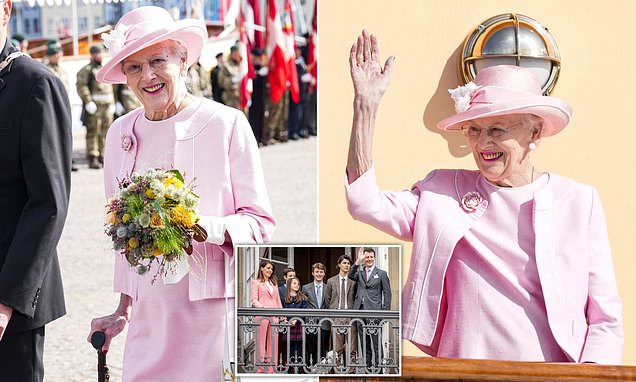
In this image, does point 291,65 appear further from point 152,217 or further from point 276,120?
point 152,217

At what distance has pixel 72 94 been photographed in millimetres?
21359

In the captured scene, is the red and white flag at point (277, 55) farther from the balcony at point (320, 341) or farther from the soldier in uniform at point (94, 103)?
the balcony at point (320, 341)

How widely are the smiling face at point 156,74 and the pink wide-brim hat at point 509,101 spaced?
31.8 inches

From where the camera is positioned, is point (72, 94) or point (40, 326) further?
point (72, 94)

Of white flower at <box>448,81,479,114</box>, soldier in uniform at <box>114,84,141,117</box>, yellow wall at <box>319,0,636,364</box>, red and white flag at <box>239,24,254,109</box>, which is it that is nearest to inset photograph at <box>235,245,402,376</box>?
white flower at <box>448,81,479,114</box>

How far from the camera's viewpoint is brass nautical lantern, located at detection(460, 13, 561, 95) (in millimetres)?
3943

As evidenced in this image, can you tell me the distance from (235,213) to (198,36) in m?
0.56

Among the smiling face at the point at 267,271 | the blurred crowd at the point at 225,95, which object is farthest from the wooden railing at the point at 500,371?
the blurred crowd at the point at 225,95

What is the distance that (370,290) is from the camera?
2.44m

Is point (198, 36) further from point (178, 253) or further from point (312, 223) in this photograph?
point (312, 223)

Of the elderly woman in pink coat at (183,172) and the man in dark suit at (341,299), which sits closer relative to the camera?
the man in dark suit at (341,299)

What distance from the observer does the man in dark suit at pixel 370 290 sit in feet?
7.92

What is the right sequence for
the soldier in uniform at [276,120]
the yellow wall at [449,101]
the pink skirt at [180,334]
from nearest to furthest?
the pink skirt at [180,334] < the yellow wall at [449,101] < the soldier in uniform at [276,120]

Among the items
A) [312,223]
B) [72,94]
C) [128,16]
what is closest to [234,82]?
[72,94]
